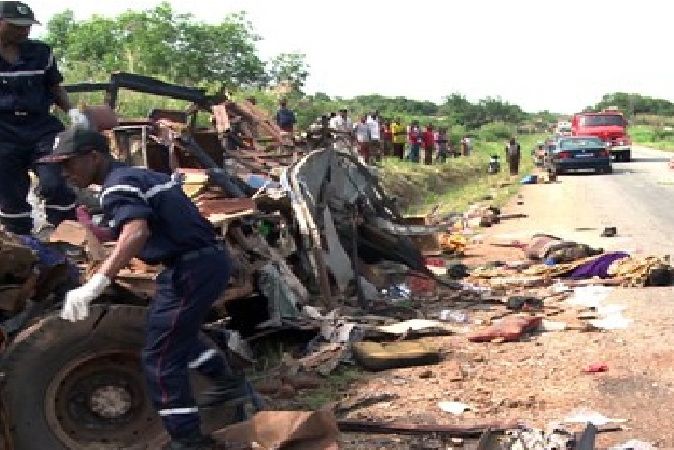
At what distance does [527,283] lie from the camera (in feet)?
33.7

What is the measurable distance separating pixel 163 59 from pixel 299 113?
7768mm

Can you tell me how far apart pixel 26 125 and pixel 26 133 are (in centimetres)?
6

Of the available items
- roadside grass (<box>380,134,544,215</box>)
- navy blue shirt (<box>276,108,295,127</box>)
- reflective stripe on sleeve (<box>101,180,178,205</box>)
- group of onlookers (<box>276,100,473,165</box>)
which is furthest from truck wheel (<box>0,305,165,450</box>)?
navy blue shirt (<box>276,108,295,127</box>)

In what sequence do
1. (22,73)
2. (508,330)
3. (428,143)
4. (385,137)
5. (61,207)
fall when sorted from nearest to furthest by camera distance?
(22,73) → (61,207) → (508,330) → (385,137) → (428,143)

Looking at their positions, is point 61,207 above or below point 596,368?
above

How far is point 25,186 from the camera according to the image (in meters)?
6.48

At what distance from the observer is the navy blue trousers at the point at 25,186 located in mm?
6293

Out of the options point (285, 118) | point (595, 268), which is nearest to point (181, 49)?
point (285, 118)

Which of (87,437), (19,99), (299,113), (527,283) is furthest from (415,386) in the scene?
(299,113)

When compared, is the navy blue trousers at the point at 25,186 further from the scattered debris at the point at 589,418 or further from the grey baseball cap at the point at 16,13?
the scattered debris at the point at 589,418

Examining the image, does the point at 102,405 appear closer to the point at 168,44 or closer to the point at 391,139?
the point at 391,139

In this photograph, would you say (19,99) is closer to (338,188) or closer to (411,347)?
(411,347)

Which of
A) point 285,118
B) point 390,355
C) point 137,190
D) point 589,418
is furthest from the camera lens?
point 285,118

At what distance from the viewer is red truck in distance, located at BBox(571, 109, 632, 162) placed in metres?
37.2
